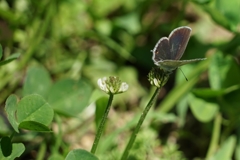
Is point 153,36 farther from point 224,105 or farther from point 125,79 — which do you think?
point 224,105

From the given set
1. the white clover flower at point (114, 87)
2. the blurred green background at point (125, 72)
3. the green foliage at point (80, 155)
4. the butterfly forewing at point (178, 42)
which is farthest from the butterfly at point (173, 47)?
the blurred green background at point (125, 72)

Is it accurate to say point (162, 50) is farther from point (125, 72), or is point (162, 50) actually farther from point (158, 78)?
point (125, 72)

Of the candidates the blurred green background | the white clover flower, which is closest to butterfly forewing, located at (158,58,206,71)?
the white clover flower

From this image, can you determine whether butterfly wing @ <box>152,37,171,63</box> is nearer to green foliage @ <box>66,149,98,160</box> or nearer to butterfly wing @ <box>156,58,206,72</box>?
butterfly wing @ <box>156,58,206,72</box>

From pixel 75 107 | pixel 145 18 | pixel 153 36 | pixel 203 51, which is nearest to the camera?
pixel 75 107

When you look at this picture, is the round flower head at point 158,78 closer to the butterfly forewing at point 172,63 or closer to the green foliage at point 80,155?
the butterfly forewing at point 172,63

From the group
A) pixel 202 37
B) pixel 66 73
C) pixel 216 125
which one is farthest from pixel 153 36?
pixel 216 125

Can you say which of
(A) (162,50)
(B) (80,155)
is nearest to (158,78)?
(A) (162,50)
